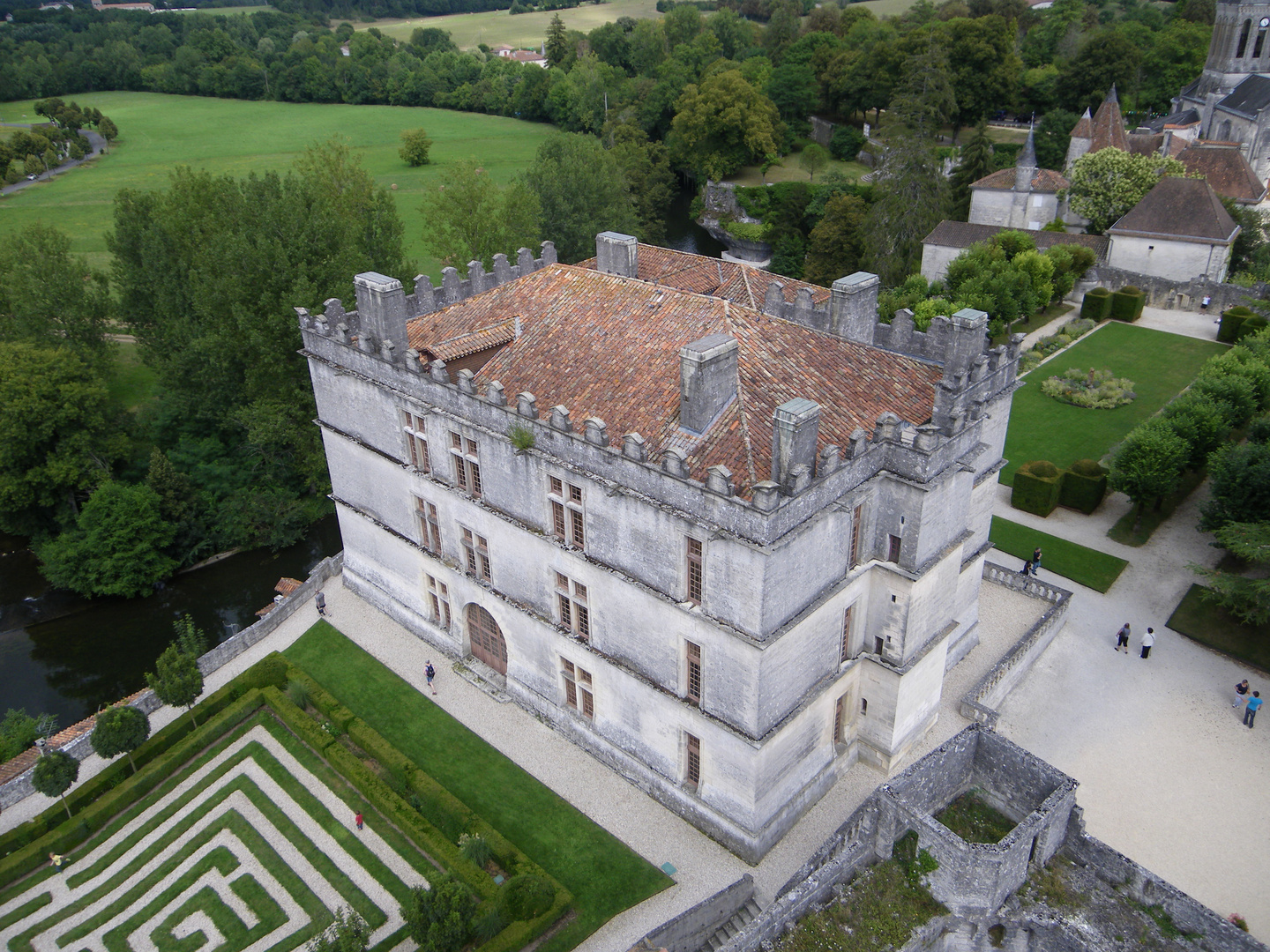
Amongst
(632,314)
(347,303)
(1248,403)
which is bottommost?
(1248,403)

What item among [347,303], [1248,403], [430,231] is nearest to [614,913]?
[347,303]

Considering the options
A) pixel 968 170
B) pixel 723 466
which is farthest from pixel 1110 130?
pixel 723 466

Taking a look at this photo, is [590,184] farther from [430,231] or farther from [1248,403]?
[1248,403]

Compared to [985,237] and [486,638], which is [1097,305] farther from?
[486,638]

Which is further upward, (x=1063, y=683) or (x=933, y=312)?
(x=933, y=312)

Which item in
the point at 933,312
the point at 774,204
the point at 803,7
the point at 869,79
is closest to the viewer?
the point at 933,312

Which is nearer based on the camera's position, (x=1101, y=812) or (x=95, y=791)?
(x=1101, y=812)
